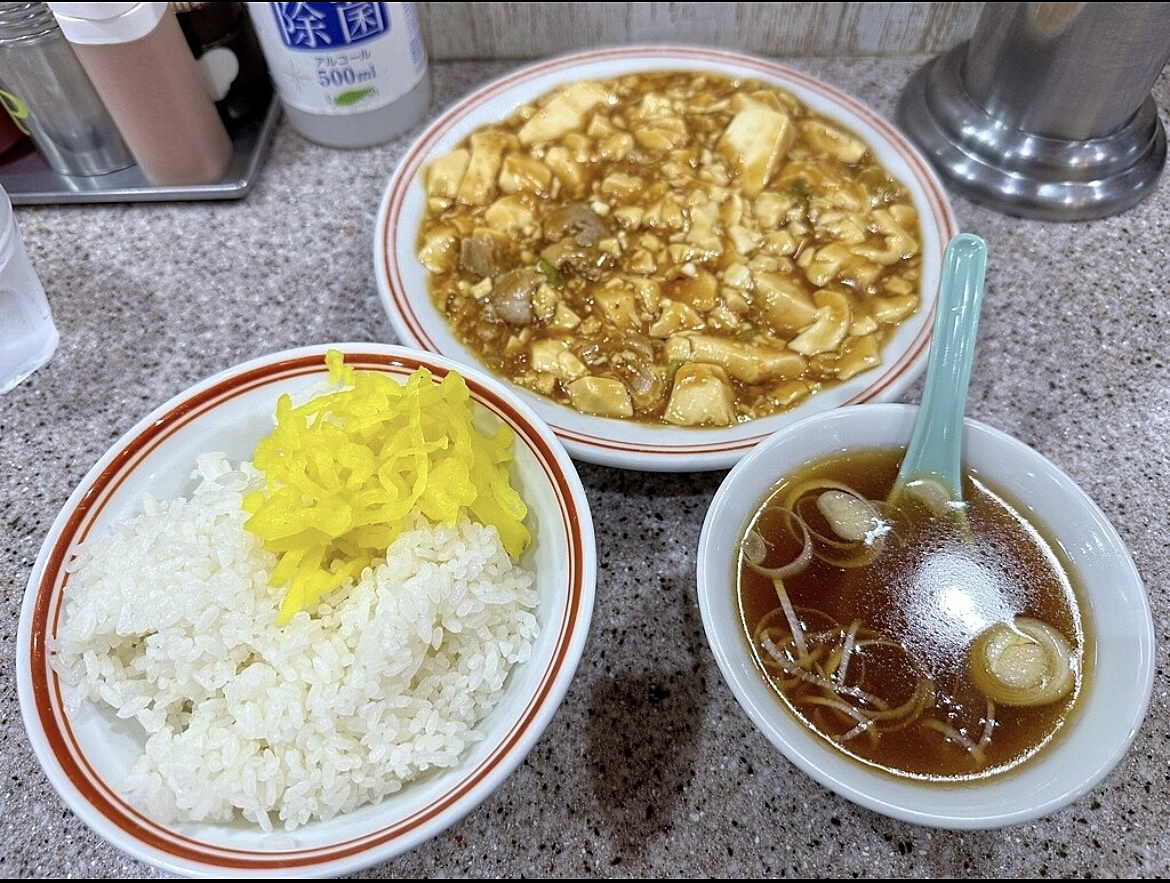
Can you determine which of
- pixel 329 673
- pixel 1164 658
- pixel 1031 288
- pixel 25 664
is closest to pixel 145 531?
pixel 25 664

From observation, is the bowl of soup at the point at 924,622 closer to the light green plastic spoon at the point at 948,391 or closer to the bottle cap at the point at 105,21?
the light green plastic spoon at the point at 948,391

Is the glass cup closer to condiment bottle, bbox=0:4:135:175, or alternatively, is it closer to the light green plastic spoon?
condiment bottle, bbox=0:4:135:175

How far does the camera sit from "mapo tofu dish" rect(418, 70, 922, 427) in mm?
1162

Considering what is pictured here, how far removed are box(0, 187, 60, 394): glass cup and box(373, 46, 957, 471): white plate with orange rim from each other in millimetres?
515

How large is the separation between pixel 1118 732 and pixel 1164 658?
1.14 ft

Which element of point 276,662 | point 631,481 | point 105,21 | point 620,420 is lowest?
point 631,481

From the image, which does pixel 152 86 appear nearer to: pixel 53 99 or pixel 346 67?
pixel 53 99

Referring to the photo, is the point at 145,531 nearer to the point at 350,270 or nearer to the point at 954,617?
the point at 350,270

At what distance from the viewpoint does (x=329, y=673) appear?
80 centimetres

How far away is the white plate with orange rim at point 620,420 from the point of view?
3.50ft

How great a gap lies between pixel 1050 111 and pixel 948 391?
2.29ft

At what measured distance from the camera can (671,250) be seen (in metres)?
1.30

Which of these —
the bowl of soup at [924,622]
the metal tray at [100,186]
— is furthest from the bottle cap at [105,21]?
the bowl of soup at [924,622]

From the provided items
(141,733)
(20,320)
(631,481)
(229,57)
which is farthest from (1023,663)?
(229,57)
